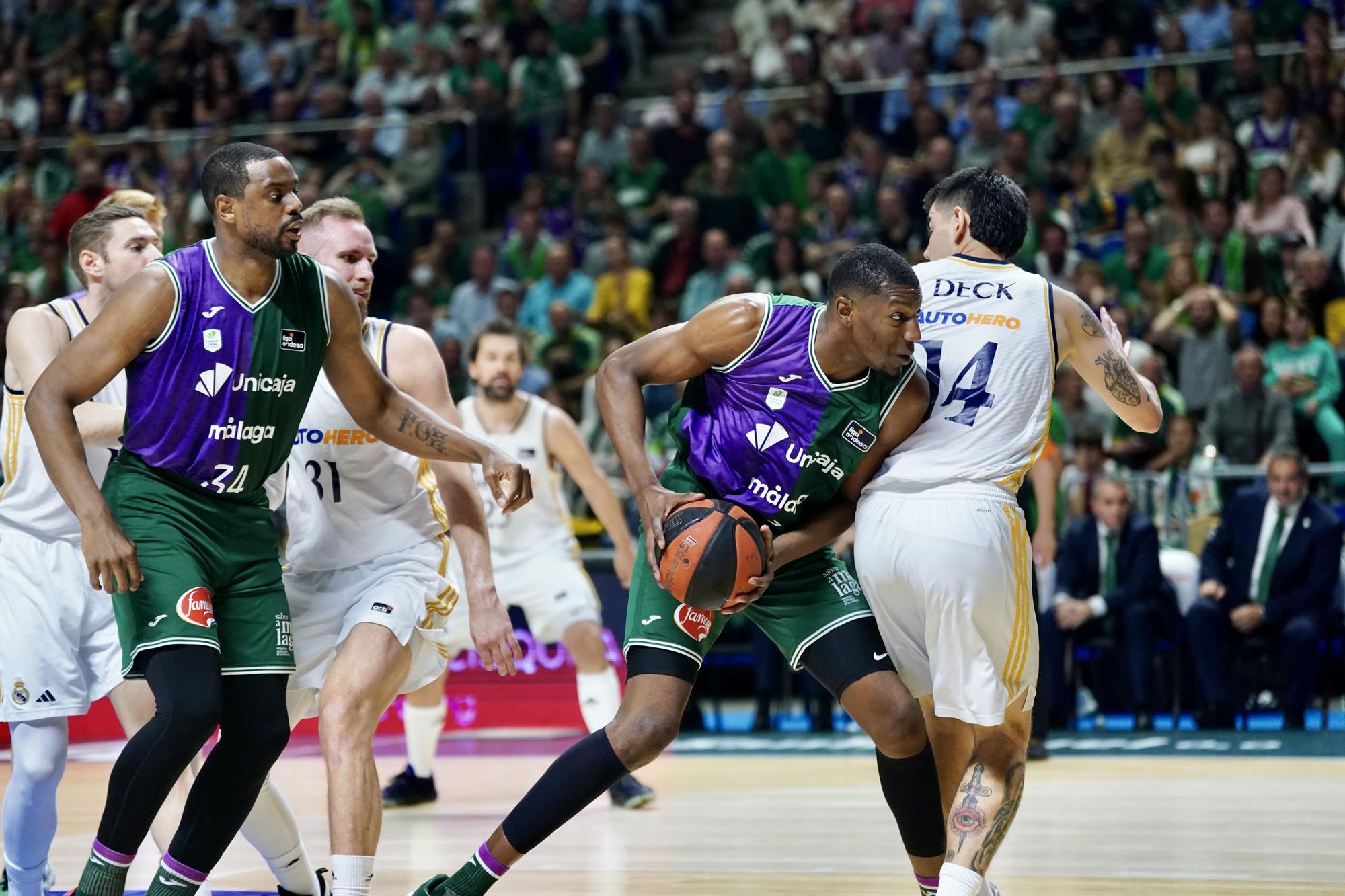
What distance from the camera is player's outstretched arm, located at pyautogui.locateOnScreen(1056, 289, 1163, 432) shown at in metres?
4.55

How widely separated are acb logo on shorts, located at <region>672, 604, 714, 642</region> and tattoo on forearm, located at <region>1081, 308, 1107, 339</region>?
51.0 inches

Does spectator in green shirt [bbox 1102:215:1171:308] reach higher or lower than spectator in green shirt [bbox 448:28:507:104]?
lower

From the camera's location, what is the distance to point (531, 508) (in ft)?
26.9

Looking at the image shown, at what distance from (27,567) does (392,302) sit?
35.3 ft

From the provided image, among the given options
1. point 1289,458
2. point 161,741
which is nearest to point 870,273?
point 161,741

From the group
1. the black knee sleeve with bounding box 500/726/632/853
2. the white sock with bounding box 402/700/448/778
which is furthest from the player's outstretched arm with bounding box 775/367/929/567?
the white sock with bounding box 402/700/448/778

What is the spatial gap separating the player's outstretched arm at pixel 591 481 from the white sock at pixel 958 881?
Answer: 3.35 m

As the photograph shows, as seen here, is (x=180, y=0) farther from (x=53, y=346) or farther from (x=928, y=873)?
(x=928, y=873)

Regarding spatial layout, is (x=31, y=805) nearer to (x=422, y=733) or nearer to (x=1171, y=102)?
(x=422, y=733)

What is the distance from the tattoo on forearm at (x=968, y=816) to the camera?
425 centimetres

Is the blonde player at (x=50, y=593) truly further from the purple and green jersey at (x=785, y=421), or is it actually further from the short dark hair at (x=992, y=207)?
the short dark hair at (x=992, y=207)

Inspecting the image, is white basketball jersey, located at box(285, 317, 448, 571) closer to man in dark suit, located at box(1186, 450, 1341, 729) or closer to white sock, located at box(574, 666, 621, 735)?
white sock, located at box(574, 666, 621, 735)

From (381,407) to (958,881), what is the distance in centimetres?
195

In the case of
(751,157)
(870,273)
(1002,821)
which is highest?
(751,157)
